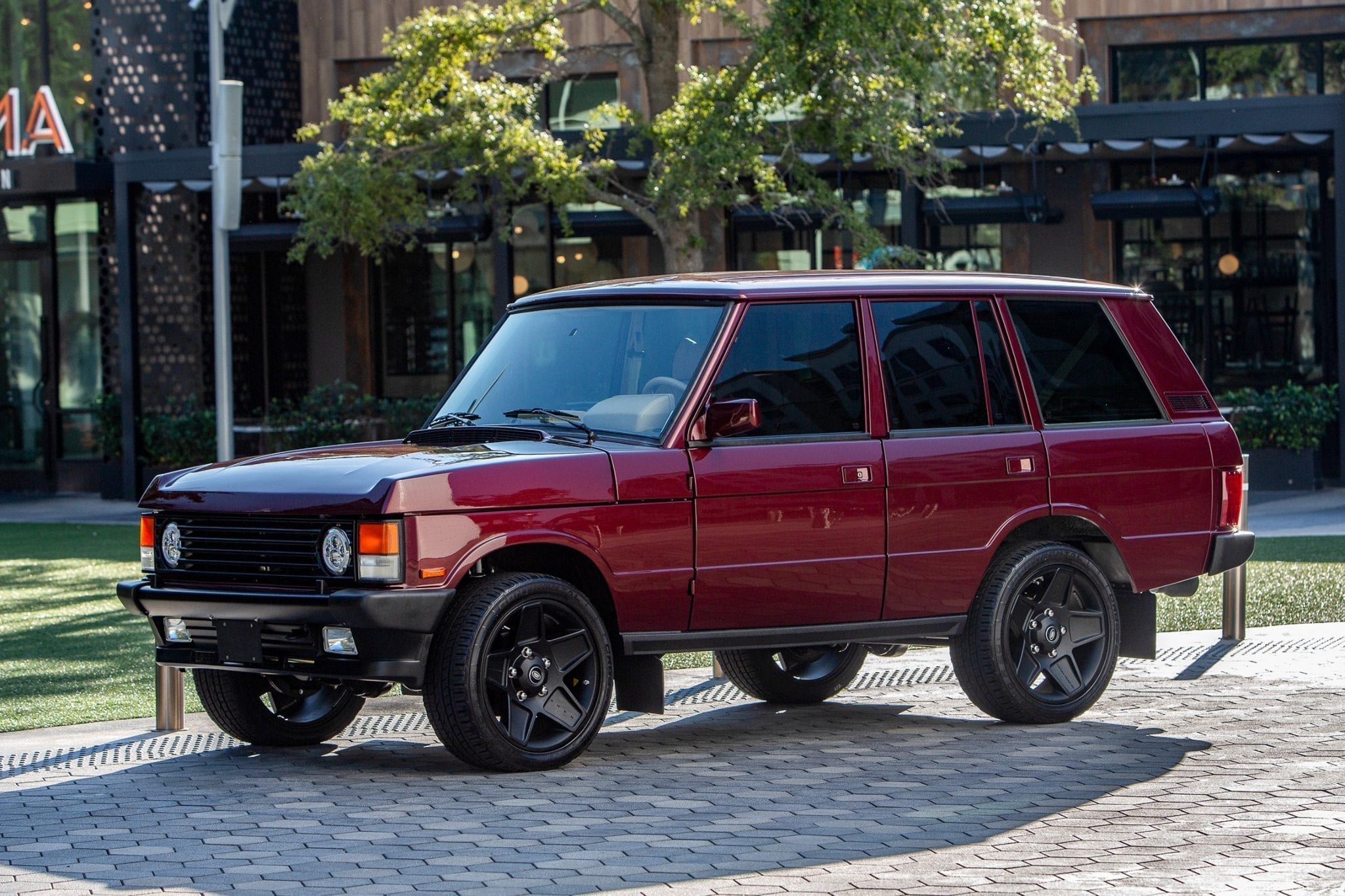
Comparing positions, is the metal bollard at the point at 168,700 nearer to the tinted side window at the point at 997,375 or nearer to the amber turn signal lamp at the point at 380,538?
the amber turn signal lamp at the point at 380,538

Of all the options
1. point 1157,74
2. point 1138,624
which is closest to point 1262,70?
point 1157,74

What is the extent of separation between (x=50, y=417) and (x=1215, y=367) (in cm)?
1535

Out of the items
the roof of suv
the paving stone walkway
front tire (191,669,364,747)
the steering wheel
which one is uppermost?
the roof of suv

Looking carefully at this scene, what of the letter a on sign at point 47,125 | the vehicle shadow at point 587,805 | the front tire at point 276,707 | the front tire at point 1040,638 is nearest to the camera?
the vehicle shadow at point 587,805

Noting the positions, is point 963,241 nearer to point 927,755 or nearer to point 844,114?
point 844,114

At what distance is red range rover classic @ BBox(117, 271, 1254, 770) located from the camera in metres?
7.29

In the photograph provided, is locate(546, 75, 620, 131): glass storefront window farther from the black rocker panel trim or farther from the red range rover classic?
the black rocker panel trim

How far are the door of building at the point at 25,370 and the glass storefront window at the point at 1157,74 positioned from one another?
14.6 m

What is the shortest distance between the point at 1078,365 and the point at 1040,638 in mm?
1291

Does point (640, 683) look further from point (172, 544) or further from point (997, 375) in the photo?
point (997, 375)

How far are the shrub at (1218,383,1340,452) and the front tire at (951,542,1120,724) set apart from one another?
13033mm

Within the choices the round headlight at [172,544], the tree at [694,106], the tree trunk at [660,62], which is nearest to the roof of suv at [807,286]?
the round headlight at [172,544]

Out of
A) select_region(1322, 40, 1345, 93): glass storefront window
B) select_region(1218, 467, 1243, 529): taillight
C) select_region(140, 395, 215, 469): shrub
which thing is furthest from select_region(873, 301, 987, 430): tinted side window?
select_region(1322, 40, 1345, 93): glass storefront window

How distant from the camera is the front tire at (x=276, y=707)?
813cm
